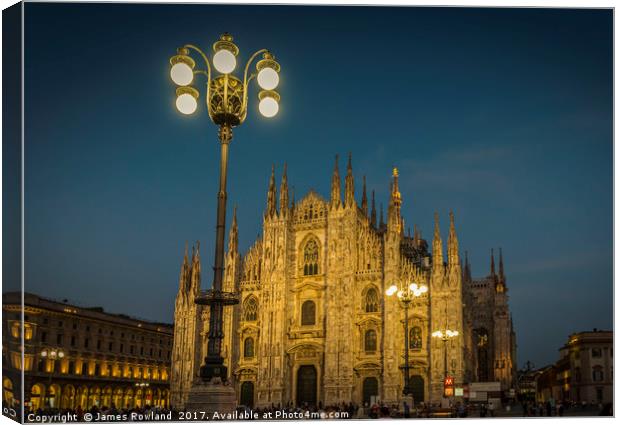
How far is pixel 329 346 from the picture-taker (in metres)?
44.1

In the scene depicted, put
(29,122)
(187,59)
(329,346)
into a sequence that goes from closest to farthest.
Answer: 1. (187,59)
2. (29,122)
3. (329,346)

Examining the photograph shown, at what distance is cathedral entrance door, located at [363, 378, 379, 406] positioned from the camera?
43188 millimetres

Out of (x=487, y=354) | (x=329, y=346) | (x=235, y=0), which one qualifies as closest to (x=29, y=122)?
(x=235, y=0)

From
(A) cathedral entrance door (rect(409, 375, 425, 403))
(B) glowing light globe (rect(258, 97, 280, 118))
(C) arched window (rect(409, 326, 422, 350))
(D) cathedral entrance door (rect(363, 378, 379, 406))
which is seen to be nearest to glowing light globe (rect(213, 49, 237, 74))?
(B) glowing light globe (rect(258, 97, 280, 118))

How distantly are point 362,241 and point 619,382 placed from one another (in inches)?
1134

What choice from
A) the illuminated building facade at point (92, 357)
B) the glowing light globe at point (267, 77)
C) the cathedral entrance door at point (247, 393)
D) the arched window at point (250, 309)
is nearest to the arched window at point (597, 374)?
the glowing light globe at point (267, 77)

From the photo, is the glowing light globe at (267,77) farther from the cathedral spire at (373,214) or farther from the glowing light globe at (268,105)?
the cathedral spire at (373,214)

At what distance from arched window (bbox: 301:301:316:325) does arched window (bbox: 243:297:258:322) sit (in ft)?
11.8

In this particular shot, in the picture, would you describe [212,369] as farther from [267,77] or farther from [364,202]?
[364,202]

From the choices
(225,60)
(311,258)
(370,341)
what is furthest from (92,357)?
(225,60)

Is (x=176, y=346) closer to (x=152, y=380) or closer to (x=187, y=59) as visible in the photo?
(x=152, y=380)

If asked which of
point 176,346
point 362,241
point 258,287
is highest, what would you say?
point 362,241

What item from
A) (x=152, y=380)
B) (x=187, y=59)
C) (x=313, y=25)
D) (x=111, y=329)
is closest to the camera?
(x=187, y=59)

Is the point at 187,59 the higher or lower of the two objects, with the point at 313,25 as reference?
lower
